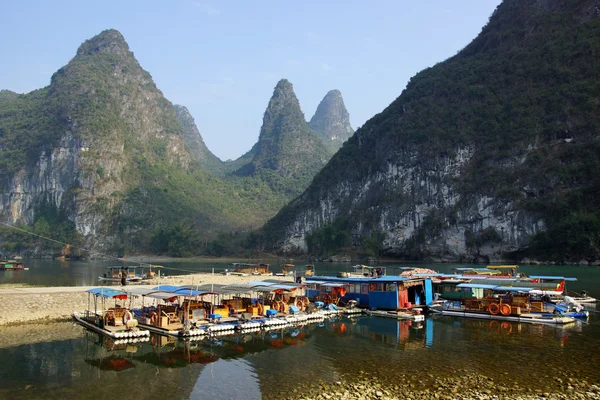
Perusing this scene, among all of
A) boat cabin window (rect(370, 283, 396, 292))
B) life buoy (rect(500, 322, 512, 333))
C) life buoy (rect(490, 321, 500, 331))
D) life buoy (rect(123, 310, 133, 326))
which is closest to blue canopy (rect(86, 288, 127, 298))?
life buoy (rect(123, 310, 133, 326))

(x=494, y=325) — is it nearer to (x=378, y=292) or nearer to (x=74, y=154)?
(x=378, y=292)

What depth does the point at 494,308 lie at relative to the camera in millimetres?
30391

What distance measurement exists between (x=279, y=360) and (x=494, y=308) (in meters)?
16.8

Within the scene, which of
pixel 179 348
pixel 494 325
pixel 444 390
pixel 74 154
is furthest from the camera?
pixel 74 154

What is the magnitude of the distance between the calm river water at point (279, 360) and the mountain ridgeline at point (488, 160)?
61.5 metres

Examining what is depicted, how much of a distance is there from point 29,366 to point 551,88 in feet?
340

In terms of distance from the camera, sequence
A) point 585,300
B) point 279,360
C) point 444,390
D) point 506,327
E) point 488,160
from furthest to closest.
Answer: point 488,160, point 585,300, point 506,327, point 279,360, point 444,390

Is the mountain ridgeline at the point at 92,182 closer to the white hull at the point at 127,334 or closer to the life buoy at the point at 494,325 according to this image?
the white hull at the point at 127,334

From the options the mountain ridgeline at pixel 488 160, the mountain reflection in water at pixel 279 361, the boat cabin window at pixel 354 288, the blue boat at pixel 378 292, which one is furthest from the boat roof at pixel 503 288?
the mountain ridgeline at pixel 488 160

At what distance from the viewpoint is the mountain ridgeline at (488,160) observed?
85.9 m

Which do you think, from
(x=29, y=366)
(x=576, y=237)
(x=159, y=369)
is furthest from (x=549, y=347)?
(x=576, y=237)

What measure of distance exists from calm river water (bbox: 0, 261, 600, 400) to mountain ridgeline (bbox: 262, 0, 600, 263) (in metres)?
61.5

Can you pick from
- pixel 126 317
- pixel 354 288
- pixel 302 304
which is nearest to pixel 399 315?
pixel 354 288

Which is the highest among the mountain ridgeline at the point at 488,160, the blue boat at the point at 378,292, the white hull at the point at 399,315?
the mountain ridgeline at the point at 488,160
